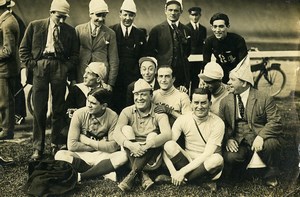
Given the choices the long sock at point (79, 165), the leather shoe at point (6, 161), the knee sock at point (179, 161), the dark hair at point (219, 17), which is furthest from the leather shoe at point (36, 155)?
the dark hair at point (219, 17)

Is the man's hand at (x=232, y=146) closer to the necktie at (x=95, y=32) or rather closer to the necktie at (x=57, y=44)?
the necktie at (x=95, y=32)

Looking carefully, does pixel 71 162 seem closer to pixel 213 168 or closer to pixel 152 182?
pixel 152 182

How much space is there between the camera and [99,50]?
314 centimetres

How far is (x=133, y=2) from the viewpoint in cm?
312

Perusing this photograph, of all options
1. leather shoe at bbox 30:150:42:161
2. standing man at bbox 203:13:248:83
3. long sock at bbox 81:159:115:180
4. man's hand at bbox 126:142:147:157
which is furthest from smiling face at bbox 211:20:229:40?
leather shoe at bbox 30:150:42:161

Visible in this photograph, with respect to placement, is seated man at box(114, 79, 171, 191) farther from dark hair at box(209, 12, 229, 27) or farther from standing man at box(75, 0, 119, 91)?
dark hair at box(209, 12, 229, 27)

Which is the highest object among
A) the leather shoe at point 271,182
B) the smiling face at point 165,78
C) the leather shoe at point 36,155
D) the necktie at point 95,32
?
the necktie at point 95,32

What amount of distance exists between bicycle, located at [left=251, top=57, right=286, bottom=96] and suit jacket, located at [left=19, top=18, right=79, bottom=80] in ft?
4.90

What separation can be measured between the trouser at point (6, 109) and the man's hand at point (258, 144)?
1.95m

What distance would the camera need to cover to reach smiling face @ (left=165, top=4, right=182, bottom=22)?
313cm

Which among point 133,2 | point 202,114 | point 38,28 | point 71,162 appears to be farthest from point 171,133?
point 38,28

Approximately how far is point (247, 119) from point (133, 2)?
4.28 ft

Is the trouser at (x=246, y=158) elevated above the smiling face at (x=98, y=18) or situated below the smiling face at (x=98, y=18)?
below

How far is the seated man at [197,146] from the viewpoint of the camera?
2996 millimetres
